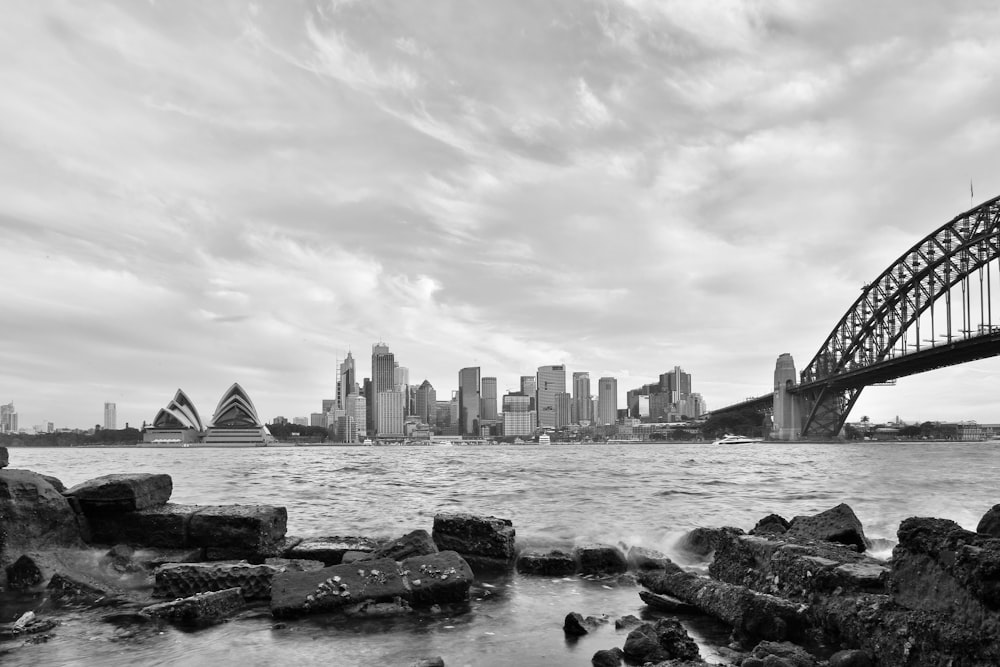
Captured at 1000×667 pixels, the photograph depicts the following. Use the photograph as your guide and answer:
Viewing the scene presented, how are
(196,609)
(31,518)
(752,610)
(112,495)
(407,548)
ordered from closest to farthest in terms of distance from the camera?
(752,610) → (196,609) → (407,548) → (31,518) → (112,495)

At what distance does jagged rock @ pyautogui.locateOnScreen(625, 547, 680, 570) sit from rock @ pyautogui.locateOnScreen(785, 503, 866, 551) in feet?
5.77

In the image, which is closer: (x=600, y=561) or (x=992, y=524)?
(x=992, y=524)

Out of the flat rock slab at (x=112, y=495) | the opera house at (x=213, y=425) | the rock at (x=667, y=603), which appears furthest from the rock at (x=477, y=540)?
the opera house at (x=213, y=425)

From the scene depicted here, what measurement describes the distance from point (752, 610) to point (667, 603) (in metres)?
1.26

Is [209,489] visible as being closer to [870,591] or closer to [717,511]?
[717,511]

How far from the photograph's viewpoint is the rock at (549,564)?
9.22 metres

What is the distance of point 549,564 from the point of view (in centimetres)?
927

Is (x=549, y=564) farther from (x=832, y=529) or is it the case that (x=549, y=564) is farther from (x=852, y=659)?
(x=852, y=659)

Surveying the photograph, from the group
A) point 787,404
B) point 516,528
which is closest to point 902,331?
point 787,404

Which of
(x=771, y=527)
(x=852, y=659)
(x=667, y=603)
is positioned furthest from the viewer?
(x=771, y=527)

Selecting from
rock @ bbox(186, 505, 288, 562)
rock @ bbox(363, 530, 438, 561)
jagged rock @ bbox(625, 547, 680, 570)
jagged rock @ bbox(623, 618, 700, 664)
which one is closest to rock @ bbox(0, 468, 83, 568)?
rock @ bbox(186, 505, 288, 562)

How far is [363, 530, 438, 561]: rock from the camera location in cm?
873

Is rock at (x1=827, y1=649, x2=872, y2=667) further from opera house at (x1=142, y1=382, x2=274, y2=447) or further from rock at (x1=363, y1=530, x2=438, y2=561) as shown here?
opera house at (x1=142, y1=382, x2=274, y2=447)

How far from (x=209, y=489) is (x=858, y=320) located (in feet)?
301
